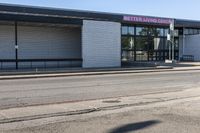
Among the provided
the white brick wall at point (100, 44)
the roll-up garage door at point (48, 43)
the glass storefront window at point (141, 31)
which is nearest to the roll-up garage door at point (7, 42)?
the roll-up garage door at point (48, 43)

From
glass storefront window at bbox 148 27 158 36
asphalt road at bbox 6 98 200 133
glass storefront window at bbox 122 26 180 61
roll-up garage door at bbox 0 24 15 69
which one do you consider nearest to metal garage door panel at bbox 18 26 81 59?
roll-up garage door at bbox 0 24 15 69

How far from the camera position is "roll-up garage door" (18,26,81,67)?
41.9 meters

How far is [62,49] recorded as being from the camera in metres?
44.5

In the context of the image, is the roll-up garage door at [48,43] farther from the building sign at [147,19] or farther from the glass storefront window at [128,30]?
the glass storefront window at [128,30]

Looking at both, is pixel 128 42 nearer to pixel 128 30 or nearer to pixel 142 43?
pixel 128 30

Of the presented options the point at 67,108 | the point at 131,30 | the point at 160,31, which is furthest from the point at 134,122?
the point at 160,31

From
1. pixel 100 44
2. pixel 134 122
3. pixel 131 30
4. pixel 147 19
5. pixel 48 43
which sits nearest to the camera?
pixel 134 122

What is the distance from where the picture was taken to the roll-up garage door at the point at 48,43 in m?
41.9

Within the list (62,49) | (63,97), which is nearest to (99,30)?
(62,49)

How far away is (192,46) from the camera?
59.8 m

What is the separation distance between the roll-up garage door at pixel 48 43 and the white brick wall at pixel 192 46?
2135cm

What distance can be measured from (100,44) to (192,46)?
2220 centimetres

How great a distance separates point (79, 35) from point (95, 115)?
3534 cm

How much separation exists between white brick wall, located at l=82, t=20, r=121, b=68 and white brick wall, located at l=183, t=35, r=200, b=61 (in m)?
19.3
